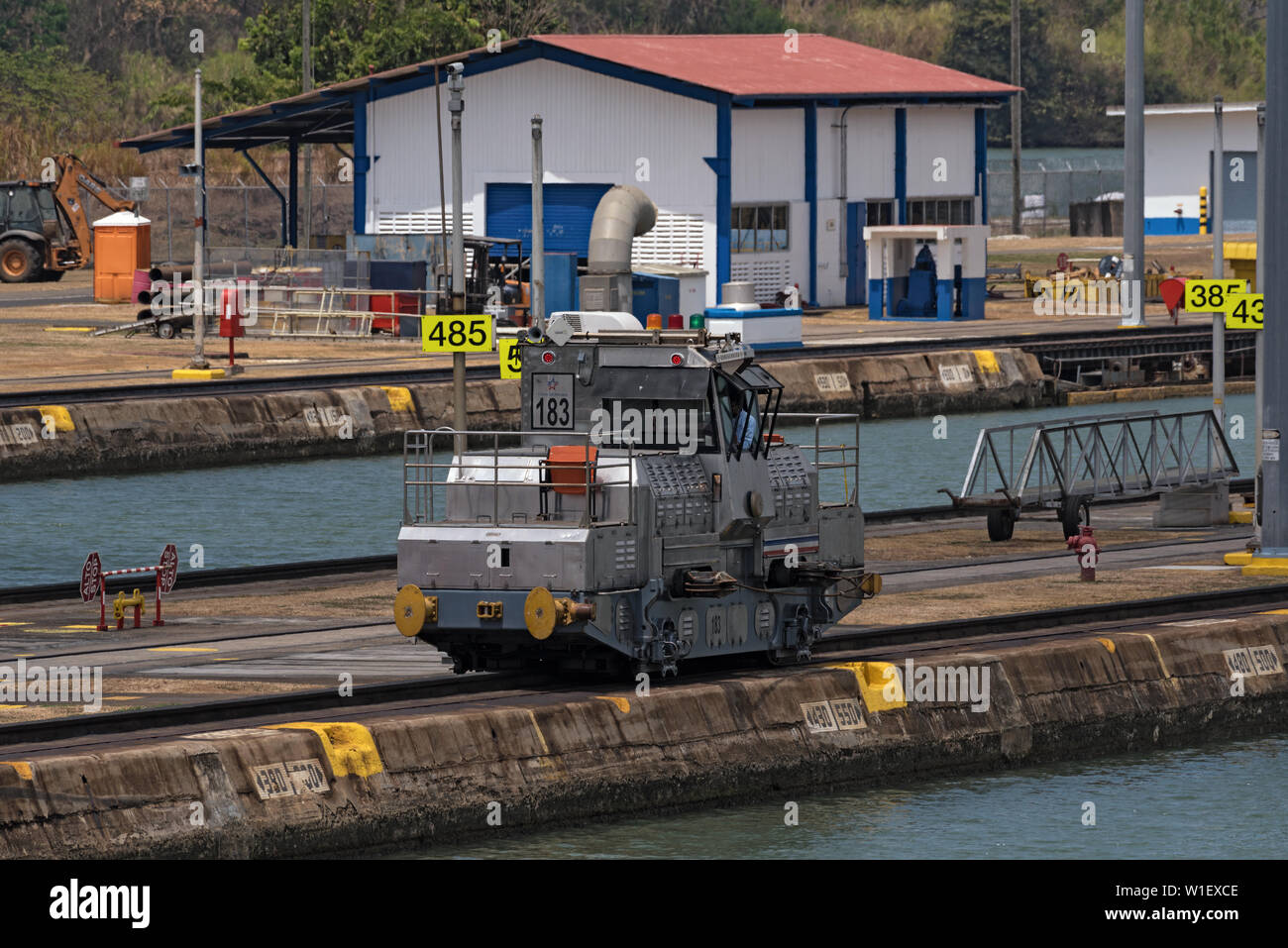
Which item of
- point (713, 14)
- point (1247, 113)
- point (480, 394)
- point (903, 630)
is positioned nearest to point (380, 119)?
point (480, 394)

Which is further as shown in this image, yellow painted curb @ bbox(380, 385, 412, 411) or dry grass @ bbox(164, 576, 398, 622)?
yellow painted curb @ bbox(380, 385, 412, 411)

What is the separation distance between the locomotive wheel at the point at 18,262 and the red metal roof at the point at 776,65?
819 inches

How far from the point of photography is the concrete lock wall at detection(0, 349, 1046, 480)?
155ft

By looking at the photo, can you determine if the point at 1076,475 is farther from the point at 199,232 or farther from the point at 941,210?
the point at 941,210

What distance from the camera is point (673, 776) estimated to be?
21.3 m

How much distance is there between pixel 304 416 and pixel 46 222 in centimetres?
3475

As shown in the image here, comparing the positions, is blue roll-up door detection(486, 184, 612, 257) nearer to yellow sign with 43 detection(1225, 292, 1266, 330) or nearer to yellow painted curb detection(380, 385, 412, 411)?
yellow painted curb detection(380, 385, 412, 411)

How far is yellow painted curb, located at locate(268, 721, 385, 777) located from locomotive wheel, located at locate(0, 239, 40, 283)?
65366 mm

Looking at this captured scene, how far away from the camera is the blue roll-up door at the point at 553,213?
70.0 m

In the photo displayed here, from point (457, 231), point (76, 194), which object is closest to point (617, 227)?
point (457, 231)

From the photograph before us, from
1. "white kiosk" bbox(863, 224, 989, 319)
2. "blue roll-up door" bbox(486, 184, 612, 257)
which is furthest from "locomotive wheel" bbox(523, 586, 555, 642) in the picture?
"blue roll-up door" bbox(486, 184, 612, 257)

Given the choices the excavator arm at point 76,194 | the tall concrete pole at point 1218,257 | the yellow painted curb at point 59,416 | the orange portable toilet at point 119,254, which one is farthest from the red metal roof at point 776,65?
the tall concrete pole at point 1218,257
